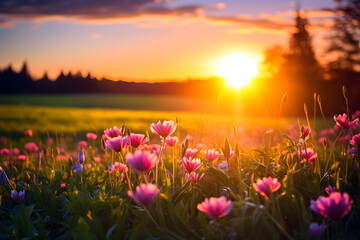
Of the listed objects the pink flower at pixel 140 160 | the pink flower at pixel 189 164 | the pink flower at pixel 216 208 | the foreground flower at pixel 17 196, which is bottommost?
the foreground flower at pixel 17 196

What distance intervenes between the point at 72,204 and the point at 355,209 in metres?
1.61

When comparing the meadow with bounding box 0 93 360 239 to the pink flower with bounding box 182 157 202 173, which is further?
the pink flower with bounding box 182 157 202 173

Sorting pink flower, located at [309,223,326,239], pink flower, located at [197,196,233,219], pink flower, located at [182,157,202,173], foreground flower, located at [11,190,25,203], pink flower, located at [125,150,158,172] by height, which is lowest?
foreground flower, located at [11,190,25,203]

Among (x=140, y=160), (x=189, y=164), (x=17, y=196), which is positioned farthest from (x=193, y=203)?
(x=17, y=196)

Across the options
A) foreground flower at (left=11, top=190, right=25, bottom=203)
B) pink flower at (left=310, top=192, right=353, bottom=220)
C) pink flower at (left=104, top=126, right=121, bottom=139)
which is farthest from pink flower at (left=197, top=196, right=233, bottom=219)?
foreground flower at (left=11, top=190, right=25, bottom=203)

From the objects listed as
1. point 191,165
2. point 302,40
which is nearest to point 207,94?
point 302,40

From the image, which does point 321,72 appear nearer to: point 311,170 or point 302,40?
point 302,40

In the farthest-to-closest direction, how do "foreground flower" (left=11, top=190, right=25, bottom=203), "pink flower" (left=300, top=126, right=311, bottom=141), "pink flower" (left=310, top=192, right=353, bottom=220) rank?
Result: "foreground flower" (left=11, top=190, right=25, bottom=203), "pink flower" (left=300, top=126, right=311, bottom=141), "pink flower" (left=310, top=192, right=353, bottom=220)

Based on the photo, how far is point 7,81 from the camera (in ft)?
230

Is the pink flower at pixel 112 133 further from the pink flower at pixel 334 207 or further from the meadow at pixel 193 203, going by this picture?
the pink flower at pixel 334 207

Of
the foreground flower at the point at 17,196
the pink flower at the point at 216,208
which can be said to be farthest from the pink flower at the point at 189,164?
the foreground flower at the point at 17,196

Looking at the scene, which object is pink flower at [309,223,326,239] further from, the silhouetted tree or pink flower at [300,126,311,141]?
the silhouetted tree

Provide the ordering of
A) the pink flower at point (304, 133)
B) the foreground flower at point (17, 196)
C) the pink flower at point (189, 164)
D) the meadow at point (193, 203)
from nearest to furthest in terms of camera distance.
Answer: the meadow at point (193, 203), the pink flower at point (189, 164), the pink flower at point (304, 133), the foreground flower at point (17, 196)

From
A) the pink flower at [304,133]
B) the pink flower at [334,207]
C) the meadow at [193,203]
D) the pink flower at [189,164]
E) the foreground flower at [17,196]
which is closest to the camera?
the pink flower at [334,207]
